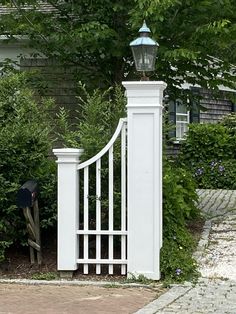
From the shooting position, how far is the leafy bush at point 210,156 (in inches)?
671

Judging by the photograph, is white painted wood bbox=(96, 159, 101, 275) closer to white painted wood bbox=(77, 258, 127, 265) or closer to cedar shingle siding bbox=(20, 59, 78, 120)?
white painted wood bbox=(77, 258, 127, 265)

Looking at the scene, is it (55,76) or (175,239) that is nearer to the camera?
(175,239)

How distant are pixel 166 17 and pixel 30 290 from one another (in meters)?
5.05

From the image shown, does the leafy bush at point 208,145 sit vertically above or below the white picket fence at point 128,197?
above

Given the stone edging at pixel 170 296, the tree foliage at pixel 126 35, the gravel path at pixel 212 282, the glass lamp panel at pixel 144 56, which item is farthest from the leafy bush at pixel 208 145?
the glass lamp panel at pixel 144 56

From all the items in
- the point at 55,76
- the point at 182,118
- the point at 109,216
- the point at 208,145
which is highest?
the point at 55,76

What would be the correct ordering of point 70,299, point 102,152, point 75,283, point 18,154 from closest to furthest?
point 70,299 → point 75,283 → point 102,152 → point 18,154

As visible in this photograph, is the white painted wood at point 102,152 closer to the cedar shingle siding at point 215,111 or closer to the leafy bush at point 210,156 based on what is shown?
the leafy bush at point 210,156

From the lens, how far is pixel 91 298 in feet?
22.4

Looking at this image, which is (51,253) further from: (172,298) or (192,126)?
(192,126)

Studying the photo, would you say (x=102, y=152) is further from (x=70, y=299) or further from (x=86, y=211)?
(x=70, y=299)

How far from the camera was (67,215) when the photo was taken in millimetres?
7781

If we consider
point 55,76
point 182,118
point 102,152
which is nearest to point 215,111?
point 182,118

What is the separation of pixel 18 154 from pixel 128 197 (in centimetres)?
160
